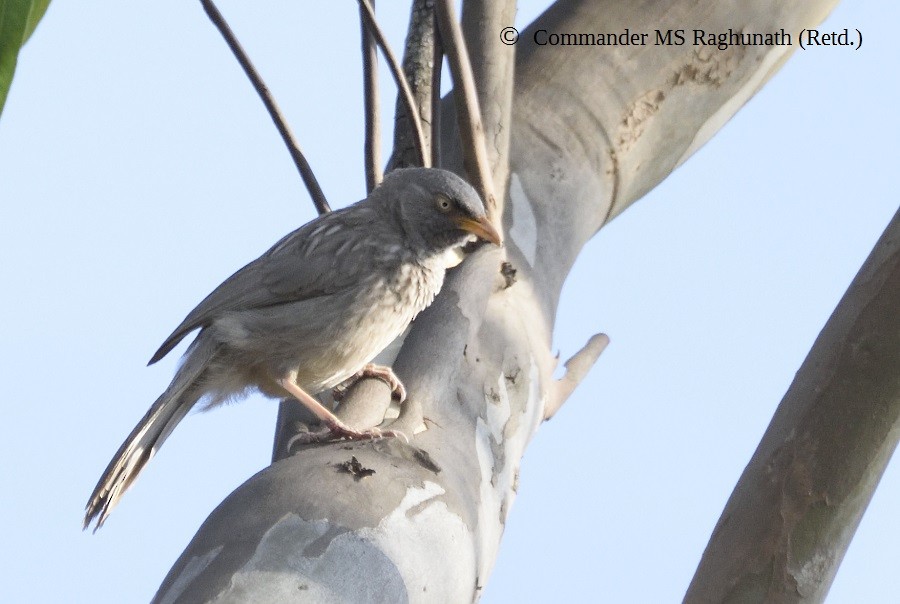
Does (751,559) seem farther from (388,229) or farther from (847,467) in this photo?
(388,229)

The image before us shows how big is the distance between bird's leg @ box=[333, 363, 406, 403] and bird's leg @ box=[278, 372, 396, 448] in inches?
8.5

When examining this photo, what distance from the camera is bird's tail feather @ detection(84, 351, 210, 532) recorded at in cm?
386

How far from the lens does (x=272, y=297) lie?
446 cm

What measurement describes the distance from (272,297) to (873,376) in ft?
7.76

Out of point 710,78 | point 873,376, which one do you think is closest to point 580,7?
point 710,78

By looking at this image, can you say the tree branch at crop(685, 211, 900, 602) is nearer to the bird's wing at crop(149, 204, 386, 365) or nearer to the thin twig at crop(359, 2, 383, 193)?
the bird's wing at crop(149, 204, 386, 365)

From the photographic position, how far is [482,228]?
4309mm

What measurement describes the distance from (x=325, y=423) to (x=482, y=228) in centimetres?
104

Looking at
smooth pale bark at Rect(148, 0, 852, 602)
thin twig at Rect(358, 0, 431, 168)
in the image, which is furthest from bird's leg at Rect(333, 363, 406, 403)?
thin twig at Rect(358, 0, 431, 168)

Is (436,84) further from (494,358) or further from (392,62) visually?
(494,358)

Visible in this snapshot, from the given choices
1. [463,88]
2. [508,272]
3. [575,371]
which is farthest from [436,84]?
[575,371]

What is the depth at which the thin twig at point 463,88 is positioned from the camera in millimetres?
4293

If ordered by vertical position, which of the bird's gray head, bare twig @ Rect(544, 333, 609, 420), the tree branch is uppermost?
the bird's gray head

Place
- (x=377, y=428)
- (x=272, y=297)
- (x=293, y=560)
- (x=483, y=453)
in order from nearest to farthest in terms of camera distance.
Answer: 1. (x=293, y=560)
2. (x=377, y=428)
3. (x=483, y=453)
4. (x=272, y=297)
